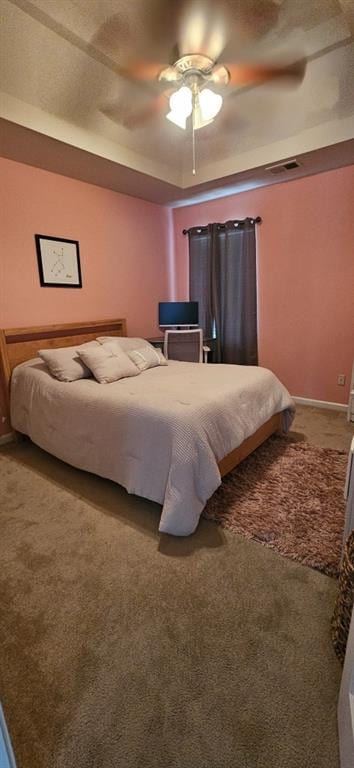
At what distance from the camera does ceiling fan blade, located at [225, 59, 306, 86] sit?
2.00m

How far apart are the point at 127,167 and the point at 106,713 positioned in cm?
361

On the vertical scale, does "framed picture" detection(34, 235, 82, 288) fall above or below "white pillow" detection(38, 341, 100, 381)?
above

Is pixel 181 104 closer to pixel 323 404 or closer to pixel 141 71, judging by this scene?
pixel 141 71

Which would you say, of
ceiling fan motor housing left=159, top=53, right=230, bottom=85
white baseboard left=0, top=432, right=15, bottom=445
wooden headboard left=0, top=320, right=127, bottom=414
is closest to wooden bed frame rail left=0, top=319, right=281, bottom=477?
wooden headboard left=0, top=320, right=127, bottom=414

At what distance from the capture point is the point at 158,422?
186cm

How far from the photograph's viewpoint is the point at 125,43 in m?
1.81

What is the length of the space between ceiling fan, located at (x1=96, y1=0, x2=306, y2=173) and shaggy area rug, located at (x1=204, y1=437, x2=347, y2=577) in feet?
7.96

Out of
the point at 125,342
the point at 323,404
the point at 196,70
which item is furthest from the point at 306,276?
the point at 196,70

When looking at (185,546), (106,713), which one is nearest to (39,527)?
(185,546)

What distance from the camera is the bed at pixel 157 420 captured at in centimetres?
178

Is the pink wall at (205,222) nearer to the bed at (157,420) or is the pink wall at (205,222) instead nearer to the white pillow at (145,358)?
the bed at (157,420)

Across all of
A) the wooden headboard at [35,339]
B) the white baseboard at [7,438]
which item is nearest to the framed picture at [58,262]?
the wooden headboard at [35,339]

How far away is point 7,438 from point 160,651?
245cm

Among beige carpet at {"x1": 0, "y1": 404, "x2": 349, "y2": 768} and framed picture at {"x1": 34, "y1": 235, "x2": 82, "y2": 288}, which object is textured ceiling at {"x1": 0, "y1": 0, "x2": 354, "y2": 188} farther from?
beige carpet at {"x1": 0, "y1": 404, "x2": 349, "y2": 768}
